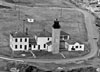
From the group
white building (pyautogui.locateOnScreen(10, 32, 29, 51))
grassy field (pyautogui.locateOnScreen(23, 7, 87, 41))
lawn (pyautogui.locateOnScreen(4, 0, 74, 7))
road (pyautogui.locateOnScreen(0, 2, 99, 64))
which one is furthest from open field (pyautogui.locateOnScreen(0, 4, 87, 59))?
lawn (pyautogui.locateOnScreen(4, 0, 74, 7))

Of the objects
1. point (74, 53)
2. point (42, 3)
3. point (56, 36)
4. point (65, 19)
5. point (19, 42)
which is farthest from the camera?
point (42, 3)

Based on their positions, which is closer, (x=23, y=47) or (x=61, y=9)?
(x=23, y=47)

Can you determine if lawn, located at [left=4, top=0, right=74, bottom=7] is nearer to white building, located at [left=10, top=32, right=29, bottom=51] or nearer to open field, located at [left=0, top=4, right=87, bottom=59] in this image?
open field, located at [left=0, top=4, right=87, bottom=59]

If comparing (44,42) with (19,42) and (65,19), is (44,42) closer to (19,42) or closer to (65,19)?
(19,42)

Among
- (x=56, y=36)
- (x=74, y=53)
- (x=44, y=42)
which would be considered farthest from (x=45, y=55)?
(x=74, y=53)

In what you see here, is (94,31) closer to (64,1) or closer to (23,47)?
(23,47)

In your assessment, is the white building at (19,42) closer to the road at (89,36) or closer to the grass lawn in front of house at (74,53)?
the road at (89,36)

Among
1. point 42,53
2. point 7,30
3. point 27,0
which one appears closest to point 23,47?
point 42,53
